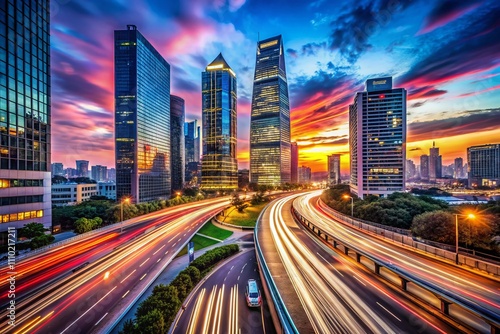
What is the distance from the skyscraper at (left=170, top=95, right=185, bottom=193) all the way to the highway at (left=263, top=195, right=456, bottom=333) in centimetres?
16275

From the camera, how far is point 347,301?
18109mm

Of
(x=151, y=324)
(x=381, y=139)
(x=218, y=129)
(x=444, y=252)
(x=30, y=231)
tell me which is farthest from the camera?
(x=218, y=129)

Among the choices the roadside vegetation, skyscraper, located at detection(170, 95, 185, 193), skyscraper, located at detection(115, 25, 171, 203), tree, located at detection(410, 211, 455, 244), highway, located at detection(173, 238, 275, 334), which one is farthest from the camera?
skyscraper, located at detection(170, 95, 185, 193)

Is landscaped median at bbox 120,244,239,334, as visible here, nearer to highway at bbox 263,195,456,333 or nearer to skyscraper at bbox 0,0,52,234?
highway at bbox 263,195,456,333

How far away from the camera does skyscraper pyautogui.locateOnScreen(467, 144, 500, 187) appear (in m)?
146

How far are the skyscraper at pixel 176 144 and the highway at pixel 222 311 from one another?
505 feet

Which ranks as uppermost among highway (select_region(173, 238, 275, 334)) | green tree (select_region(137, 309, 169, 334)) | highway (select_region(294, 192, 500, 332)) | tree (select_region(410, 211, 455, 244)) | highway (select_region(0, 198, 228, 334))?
tree (select_region(410, 211, 455, 244))

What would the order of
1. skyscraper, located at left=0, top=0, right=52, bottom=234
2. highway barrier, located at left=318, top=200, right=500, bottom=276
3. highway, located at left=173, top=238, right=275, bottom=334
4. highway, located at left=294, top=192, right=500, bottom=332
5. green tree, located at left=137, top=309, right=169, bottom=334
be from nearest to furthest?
green tree, located at left=137, top=309, right=169, bottom=334 < highway, located at left=294, top=192, right=500, bottom=332 < highway, located at left=173, top=238, right=275, bottom=334 < highway barrier, located at left=318, top=200, right=500, bottom=276 < skyscraper, located at left=0, top=0, right=52, bottom=234

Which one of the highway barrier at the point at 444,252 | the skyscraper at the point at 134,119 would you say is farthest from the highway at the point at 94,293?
the skyscraper at the point at 134,119

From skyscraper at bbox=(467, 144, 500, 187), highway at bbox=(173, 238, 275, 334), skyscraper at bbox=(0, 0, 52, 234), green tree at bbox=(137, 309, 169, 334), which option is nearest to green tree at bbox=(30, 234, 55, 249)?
skyscraper at bbox=(0, 0, 52, 234)

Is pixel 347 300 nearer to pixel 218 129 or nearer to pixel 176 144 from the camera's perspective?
pixel 218 129

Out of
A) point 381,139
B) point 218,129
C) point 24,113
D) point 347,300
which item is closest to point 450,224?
point 347,300

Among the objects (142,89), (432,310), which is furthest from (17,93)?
(142,89)

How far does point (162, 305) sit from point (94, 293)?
34.2ft
